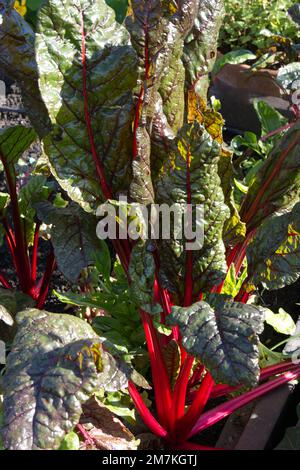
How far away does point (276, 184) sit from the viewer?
4.39 ft

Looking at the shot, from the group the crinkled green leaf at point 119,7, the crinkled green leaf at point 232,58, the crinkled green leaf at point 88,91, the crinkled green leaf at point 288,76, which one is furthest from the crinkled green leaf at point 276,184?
the crinkled green leaf at point 119,7

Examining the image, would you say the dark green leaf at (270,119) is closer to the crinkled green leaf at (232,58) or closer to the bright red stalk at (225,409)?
the crinkled green leaf at (232,58)

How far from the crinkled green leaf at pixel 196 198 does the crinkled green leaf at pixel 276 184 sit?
0.57 ft

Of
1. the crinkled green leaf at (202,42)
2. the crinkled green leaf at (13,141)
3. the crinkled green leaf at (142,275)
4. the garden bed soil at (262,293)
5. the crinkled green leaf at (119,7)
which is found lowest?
the garden bed soil at (262,293)

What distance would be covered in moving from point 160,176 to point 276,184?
24 cm

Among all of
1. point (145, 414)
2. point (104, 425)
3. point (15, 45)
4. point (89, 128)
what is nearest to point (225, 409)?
point (145, 414)

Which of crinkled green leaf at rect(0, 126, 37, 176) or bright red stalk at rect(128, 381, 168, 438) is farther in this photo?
crinkled green leaf at rect(0, 126, 37, 176)

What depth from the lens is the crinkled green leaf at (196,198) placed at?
113 centimetres

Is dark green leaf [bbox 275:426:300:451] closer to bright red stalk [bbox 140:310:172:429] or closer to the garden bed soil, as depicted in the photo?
the garden bed soil

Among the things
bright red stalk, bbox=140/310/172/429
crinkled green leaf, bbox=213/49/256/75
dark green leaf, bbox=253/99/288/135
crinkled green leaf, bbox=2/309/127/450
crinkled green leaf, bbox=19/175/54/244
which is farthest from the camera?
crinkled green leaf, bbox=213/49/256/75

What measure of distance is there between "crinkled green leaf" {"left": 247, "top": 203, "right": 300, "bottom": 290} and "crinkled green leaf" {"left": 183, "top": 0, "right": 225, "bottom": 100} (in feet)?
1.25

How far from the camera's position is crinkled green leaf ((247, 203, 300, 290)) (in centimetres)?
128

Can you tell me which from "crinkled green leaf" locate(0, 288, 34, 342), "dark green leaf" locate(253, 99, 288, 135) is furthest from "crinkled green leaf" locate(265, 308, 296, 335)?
"dark green leaf" locate(253, 99, 288, 135)

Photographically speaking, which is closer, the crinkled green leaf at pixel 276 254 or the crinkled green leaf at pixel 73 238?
the crinkled green leaf at pixel 276 254
